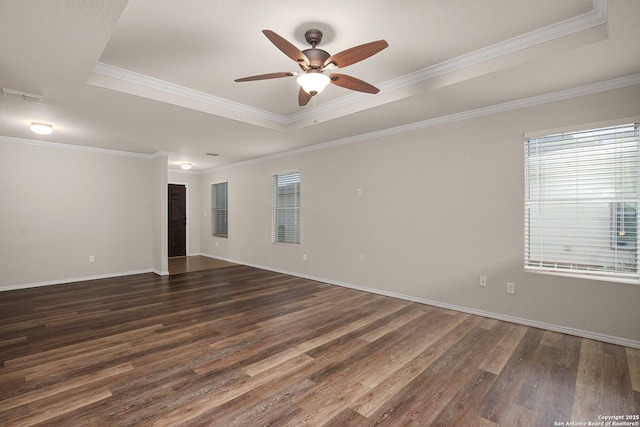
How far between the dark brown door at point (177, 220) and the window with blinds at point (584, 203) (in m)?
8.23

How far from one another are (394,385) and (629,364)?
2016 mm

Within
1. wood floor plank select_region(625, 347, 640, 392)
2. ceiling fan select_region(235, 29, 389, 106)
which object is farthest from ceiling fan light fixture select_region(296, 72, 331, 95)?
wood floor plank select_region(625, 347, 640, 392)

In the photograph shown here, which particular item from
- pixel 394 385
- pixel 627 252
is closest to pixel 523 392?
pixel 394 385

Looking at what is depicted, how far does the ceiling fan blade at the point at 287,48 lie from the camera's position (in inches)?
75.8

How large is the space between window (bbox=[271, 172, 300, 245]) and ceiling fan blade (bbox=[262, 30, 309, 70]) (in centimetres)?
389

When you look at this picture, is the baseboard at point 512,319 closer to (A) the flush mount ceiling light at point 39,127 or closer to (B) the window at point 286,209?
(B) the window at point 286,209

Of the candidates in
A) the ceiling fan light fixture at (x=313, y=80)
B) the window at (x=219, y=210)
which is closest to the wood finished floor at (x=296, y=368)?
the ceiling fan light fixture at (x=313, y=80)

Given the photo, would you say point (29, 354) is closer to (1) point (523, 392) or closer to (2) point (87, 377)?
(2) point (87, 377)

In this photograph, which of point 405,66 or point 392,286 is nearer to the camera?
point 405,66

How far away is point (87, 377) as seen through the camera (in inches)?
90.6

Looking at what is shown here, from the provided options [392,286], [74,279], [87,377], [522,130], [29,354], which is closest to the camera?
[87,377]

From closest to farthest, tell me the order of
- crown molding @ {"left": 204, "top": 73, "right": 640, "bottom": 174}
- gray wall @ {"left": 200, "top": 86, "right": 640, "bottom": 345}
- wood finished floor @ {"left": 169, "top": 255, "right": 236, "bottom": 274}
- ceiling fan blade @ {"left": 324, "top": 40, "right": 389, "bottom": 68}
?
ceiling fan blade @ {"left": 324, "top": 40, "right": 389, "bottom": 68} → crown molding @ {"left": 204, "top": 73, "right": 640, "bottom": 174} → gray wall @ {"left": 200, "top": 86, "right": 640, "bottom": 345} → wood finished floor @ {"left": 169, "top": 255, "right": 236, "bottom": 274}

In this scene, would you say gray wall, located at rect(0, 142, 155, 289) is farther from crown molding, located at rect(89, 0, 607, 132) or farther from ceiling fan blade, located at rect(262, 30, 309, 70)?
ceiling fan blade, located at rect(262, 30, 309, 70)

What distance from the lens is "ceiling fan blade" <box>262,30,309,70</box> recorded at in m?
1.92
